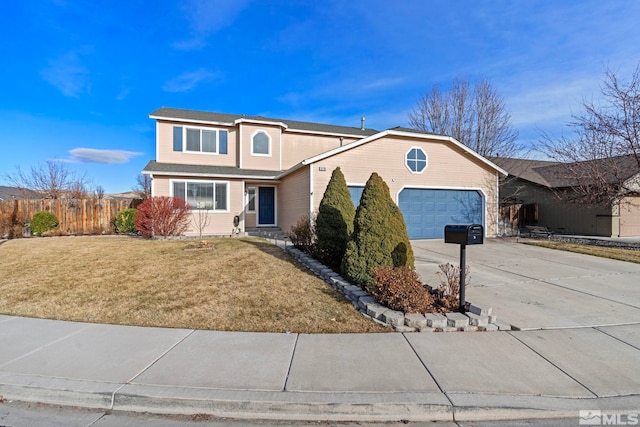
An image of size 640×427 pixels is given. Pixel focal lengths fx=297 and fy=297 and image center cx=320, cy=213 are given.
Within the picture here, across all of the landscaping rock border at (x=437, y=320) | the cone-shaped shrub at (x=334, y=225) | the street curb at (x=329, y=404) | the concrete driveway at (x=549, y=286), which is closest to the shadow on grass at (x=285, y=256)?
the cone-shaped shrub at (x=334, y=225)

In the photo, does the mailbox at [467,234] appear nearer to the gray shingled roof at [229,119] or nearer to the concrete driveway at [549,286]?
the concrete driveway at [549,286]

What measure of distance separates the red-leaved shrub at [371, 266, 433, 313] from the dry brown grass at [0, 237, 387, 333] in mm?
463

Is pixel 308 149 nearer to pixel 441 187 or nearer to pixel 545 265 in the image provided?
pixel 441 187

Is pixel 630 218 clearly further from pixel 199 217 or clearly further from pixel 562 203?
pixel 199 217

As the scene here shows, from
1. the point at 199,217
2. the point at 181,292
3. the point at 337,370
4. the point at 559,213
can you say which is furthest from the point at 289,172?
the point at 559,213

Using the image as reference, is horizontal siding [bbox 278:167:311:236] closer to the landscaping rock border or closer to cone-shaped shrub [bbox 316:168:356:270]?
cone-shaped shrub [bbox 316:168:356:270]

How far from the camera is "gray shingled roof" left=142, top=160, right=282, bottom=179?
43.6 feet

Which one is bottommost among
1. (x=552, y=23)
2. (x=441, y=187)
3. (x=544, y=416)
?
(x=544, y=416)

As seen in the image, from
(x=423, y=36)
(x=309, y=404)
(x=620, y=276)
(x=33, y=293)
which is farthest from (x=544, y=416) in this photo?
(x=423, y=36)

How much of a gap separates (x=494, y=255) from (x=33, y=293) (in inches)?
483

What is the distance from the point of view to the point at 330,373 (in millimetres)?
3037

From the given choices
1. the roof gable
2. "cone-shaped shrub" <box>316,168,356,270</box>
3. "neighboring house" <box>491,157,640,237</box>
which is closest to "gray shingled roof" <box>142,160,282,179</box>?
the roof gable

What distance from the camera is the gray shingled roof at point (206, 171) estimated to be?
43.6 ft

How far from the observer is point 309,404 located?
2604 mm
